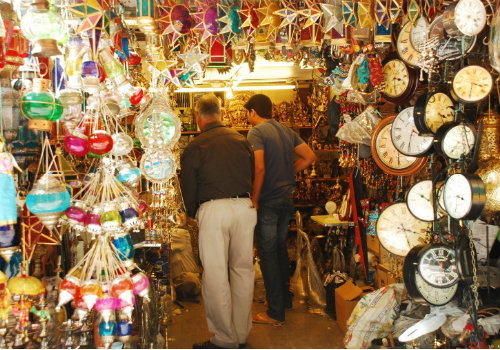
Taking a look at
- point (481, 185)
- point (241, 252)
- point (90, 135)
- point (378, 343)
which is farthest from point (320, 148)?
point (90, 135)

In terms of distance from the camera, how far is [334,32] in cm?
305

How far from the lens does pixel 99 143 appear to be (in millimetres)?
1913

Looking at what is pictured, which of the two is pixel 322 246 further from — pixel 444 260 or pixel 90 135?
pixel 90 135

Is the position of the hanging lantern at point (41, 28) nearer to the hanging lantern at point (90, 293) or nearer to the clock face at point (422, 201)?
the hanging lantern at point (90, 293)

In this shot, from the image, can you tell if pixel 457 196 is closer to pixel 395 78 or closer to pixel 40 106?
pixel 395 78

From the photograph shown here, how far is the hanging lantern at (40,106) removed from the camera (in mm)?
1733

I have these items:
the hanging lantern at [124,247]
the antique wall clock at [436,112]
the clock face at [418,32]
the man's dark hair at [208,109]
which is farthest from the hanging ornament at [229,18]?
the hanging lantern at [124,247]

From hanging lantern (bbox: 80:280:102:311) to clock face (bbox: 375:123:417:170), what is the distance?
2009mm

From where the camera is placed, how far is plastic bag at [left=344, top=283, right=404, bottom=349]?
112 inches

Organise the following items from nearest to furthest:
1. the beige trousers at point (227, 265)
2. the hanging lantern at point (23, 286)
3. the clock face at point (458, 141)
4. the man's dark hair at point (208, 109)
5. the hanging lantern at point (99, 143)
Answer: the hanging lantern at point (23, 286)
the hanging lantern at point (99, 143)
the clock face at point (458, 141)
the beige trousers at point (227, 265)
the man's dark hair at point (208, 109)

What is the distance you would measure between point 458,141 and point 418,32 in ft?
2.26

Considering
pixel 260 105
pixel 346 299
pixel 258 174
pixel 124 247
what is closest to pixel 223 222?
pixel 258 174

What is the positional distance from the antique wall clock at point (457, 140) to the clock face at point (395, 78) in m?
0.62

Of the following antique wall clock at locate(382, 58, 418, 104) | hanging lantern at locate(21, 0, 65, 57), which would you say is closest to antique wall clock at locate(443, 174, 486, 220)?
antique wall clock at locate(382, 58, 418, 104)
